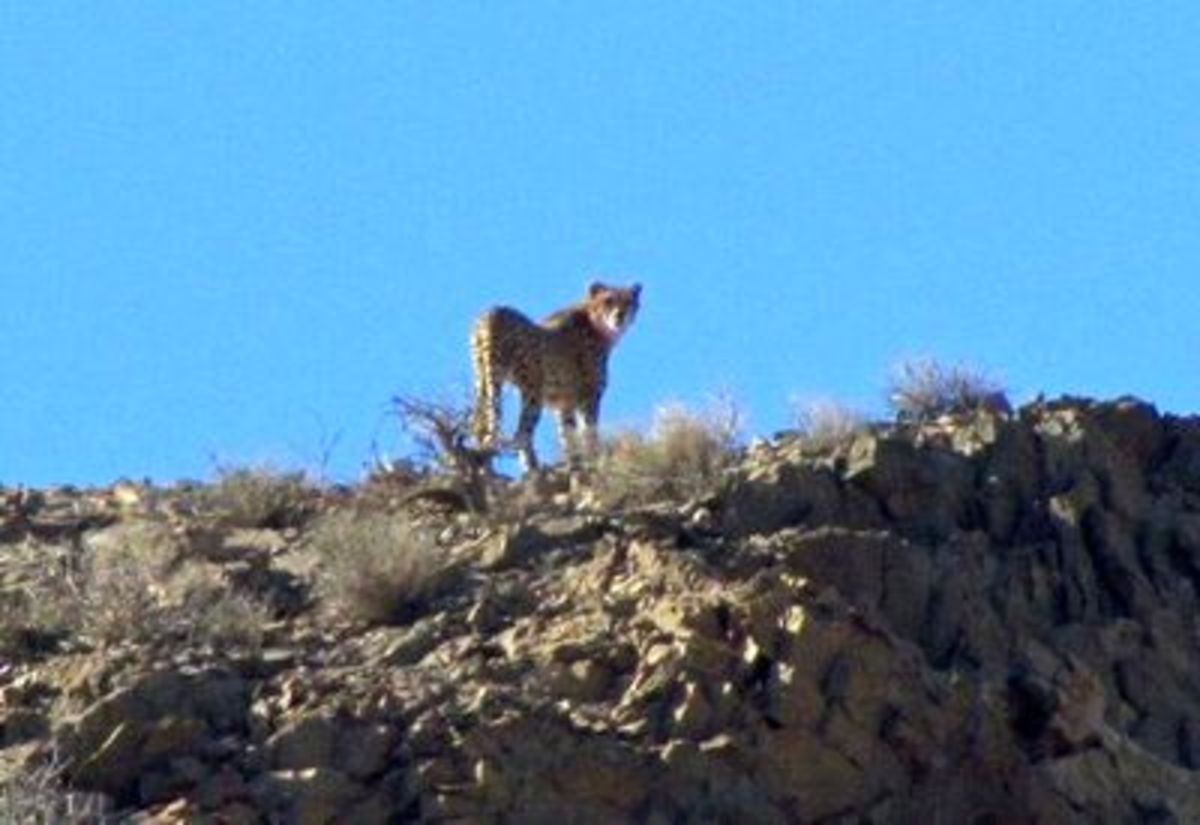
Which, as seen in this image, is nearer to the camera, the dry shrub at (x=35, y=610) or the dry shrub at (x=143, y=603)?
the dry shrub at (x=143, y=603)

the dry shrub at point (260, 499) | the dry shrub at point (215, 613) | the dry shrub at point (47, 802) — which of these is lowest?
the dry shrub at point (47, 802)

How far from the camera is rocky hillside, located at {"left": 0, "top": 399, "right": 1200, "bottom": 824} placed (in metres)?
26.7

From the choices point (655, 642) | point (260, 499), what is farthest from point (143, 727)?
point (260, 499)

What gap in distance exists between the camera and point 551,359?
1438 inches

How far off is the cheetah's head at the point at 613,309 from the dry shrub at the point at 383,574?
7480 millimetres

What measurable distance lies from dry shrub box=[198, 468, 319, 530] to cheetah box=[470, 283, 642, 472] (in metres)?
4.41

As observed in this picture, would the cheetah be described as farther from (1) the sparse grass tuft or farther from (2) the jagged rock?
(2) the jagged rock

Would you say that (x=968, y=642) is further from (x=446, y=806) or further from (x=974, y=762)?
(x=446, y=806)

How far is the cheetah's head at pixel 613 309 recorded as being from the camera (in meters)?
36.7

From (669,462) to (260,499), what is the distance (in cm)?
268

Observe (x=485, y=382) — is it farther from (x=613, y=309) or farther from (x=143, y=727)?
(x=143, y=727)

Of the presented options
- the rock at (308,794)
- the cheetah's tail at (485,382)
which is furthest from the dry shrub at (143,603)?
the cheetah's tail at (485,382)

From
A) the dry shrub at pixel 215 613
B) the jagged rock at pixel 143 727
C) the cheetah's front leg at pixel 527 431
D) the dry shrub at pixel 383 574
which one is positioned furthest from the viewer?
the cheetah's front leg at pixel 527 431

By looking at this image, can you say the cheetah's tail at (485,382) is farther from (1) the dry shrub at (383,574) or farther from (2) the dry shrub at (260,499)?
(1) the dry shrub at (383,574)
